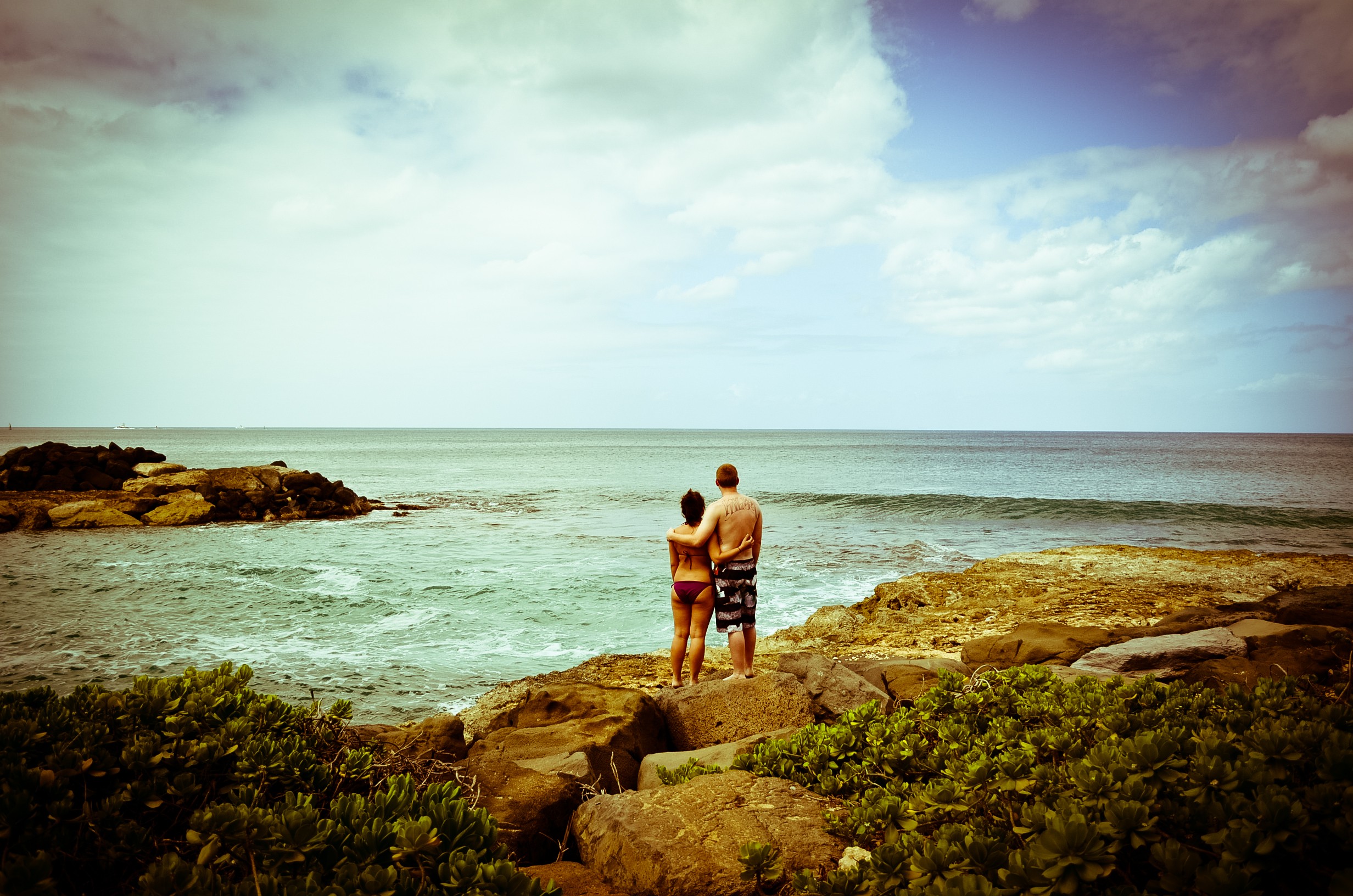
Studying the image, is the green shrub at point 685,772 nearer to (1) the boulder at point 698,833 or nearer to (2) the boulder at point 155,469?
(1) the boulder at point 698,833

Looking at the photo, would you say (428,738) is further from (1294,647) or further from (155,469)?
(155,469)

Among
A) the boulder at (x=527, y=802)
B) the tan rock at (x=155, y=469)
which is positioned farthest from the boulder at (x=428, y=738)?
the tan rock at (x=155, y=469)

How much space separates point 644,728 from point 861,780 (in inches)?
Result: 103

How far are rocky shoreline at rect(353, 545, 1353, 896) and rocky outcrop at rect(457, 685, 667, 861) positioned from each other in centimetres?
1

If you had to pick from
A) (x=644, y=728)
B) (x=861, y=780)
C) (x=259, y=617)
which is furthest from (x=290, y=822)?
(x=259, y=617)

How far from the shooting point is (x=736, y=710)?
583cm

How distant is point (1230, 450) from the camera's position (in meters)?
94.5

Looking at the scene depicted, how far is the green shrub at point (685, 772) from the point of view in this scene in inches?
158

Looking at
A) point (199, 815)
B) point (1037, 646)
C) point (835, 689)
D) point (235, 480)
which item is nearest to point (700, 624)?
point (835, 689)

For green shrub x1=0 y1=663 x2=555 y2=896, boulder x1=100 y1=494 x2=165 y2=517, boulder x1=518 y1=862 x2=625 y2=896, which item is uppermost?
green shrub x1=0 y1=663 x2=555 y2=896

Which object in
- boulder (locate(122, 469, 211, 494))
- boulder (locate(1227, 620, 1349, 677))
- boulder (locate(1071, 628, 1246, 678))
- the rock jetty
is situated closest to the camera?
boulder (locate(1227, 620, 1349, 677))

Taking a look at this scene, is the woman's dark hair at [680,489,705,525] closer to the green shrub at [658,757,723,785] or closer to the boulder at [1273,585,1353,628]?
the green shrub at [658,757,723,785]

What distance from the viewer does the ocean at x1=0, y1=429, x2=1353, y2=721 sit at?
10664 mm

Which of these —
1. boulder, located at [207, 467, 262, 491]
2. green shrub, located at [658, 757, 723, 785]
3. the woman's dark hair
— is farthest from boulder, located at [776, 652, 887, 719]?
boulder, located at [207, 467, 262, 491]
